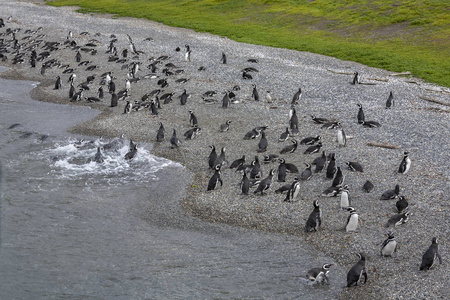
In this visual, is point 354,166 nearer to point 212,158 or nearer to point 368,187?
point 368,187

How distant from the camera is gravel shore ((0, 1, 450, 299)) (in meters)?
13.6

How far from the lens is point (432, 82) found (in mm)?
30391

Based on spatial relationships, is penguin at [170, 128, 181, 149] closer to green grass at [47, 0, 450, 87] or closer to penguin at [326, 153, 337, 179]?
penguin at [326, 153, 337, 179]

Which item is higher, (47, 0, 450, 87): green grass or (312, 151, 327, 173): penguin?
(47, 0, 450, 87): green grass

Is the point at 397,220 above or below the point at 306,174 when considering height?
below

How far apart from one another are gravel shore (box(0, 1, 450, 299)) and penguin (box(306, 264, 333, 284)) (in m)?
0.55

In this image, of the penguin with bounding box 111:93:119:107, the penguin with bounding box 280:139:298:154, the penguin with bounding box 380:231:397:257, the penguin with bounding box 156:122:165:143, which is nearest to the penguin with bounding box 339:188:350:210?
the penguin with bounding box 380:231:397:257

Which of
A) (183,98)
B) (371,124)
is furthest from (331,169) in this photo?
(183,98)

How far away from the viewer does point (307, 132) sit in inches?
860

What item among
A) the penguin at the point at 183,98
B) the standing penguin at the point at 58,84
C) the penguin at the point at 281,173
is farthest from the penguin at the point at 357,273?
the standing penguin at the point at 58,84

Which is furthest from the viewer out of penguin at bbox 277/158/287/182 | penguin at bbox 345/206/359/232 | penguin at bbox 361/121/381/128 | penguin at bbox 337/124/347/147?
penguin at bbox 361/121/381/128

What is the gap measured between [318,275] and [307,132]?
1052cm

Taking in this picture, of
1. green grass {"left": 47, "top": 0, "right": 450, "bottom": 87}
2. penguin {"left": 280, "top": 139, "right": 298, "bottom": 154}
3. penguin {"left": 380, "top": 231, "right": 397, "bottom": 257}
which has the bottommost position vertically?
penguin {"left": 380, "top": 231, "right": 397, "bottom": 257}

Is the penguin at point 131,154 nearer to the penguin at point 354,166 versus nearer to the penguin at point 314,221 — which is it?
the penguin at point 354,166
